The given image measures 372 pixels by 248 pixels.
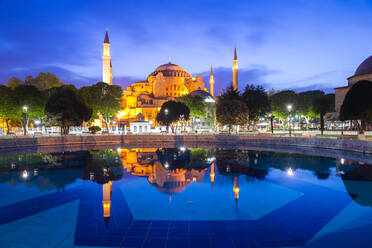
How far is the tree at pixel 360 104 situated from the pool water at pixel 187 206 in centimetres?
1120

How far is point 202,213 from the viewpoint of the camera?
7.64 metres

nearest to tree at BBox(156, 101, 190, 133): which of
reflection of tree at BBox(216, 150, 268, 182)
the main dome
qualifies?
reflection of tree at BBox(216, 150, 268, 182)

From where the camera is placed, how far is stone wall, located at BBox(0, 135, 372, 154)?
2150 cm

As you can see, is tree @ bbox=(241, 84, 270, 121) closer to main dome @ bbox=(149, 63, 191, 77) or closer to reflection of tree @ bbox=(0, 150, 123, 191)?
reflection of tree @ bbox=(0, 150, 123, 191)

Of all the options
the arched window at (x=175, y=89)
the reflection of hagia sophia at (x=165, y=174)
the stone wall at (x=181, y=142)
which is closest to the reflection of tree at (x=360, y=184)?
the reflection of hagia sophia at (x=165, y=174)

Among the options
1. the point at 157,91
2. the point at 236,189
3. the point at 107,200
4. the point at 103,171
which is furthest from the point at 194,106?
the point at 107,200

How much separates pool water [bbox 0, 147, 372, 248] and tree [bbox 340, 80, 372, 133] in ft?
36.8

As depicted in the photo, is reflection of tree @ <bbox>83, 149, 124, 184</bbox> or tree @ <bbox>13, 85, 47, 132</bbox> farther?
tree @ <bbox>13, 85, 47, 132</bbox>

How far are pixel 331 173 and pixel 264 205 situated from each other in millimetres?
6186

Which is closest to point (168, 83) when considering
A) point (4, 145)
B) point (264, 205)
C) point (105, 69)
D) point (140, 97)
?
point (140, 97)

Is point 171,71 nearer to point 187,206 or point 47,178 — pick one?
point 47,178

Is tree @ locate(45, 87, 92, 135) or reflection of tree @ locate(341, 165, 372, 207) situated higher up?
tree @ locate(45, 87, 92, 135)

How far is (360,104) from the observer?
2383 centimetres

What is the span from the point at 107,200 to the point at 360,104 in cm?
2305
